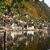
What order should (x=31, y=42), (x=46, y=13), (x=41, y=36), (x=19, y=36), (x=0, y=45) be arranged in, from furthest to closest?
(x=46, y=13) < (x=41, y=36) < (x=19, y=36) < (x=31, y=42) < (x=0, y=45)

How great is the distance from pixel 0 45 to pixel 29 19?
1570 mm

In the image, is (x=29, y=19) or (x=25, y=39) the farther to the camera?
(x=29, y=19)

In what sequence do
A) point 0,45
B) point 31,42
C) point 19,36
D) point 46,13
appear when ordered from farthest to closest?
point 46,13 → point 19,36 → point 31,42 → point 0,45

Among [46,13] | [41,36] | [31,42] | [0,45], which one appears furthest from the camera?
[46,13]

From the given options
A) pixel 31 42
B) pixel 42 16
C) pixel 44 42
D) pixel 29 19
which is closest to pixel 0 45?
pixel 31 42

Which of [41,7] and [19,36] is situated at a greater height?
[41,7]

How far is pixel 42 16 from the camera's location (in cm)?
671

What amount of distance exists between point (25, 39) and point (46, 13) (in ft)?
4.62

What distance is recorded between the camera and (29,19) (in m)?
6.39

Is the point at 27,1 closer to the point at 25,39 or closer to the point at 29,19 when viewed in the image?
the point at 29,19

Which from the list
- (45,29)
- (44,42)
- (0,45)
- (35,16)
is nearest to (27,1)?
(35,16)

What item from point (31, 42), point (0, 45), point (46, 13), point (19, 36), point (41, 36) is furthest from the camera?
point (46, 13)

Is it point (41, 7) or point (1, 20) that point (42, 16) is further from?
point (1, 20)

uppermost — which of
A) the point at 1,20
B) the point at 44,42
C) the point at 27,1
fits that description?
the point at 27,1
